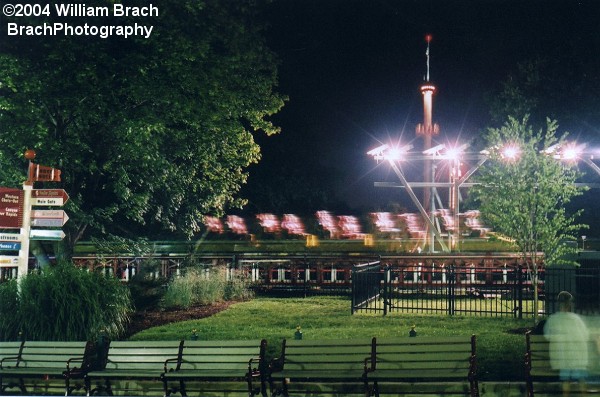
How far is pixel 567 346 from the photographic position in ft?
31.3

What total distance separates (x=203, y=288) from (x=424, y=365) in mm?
10578

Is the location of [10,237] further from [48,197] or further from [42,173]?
[42,173]

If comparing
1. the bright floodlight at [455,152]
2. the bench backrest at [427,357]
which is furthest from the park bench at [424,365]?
the bright floodlight at [455,152]

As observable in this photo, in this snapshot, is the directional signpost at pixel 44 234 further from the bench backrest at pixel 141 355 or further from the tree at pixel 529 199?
the tree at pixel 529 199

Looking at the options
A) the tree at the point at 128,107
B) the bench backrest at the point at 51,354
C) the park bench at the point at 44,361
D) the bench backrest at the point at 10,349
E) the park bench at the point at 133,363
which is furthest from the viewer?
the tree at the point at 128,107

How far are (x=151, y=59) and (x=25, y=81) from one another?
9.99 ft

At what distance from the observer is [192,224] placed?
23781 mm

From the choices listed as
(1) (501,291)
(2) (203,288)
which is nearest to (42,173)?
(2) (203,288)

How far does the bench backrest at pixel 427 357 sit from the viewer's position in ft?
31.2

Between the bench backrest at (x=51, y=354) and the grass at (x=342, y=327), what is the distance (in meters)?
3.08

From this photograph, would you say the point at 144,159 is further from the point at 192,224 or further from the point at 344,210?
the point at 344,210

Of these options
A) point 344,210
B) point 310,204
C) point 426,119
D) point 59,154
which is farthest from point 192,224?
point 344,210

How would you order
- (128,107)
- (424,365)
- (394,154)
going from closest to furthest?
1. (424,365)
2. (128,107)
3. (394,154)

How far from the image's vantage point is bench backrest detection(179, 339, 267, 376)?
10359 millimetres
